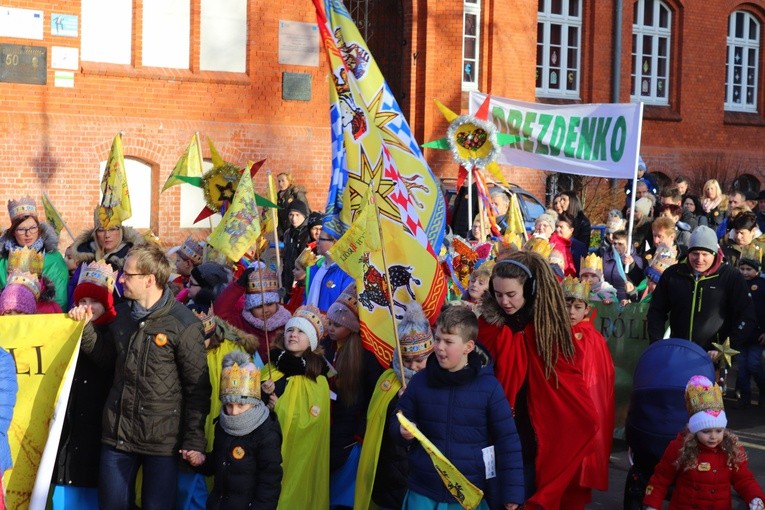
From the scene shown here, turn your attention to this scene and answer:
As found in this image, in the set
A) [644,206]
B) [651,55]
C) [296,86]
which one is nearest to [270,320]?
[644,206]

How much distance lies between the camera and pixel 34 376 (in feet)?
21.0

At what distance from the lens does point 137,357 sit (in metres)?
6.14

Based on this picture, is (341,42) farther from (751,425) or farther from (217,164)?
(751,425)

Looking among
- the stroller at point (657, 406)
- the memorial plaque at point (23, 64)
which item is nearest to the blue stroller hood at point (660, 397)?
the stroller at point (657, 406)

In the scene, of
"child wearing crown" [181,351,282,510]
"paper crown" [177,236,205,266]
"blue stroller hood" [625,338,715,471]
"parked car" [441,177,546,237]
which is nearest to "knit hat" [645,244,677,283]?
"parked car" [441,177,546,237]

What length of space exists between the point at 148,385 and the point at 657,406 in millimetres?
2950

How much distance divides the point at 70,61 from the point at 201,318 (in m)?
13.4

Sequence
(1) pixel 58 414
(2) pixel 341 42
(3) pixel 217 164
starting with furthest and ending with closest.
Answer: (3) pixel 217 164, (2) pixel 341 42, (1) pixel 58 414

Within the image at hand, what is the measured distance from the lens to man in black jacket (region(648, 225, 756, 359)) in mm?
8570

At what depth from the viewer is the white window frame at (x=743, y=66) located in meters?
29.9

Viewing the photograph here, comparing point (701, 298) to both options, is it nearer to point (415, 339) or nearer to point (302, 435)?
point (415, 339)

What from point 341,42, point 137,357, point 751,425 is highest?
point 341,42

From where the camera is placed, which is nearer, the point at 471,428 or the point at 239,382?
the point at 471,428

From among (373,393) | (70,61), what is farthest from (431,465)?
(70,61)
